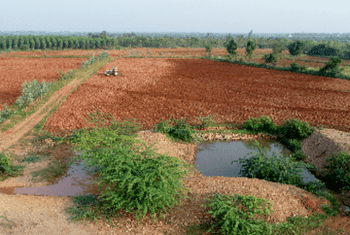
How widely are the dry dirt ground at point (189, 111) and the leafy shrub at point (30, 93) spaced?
2.00 m

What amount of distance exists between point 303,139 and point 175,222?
9.89m

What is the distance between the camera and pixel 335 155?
34.7 ft

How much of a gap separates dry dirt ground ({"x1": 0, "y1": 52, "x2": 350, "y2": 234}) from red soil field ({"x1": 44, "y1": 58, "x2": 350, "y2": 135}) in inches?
2.5

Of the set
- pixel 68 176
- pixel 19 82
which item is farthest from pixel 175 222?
pixel 19 82

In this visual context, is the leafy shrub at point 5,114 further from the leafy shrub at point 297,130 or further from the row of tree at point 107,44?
the row of tree at point 107,44

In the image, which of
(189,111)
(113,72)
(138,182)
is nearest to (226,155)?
(189,111)

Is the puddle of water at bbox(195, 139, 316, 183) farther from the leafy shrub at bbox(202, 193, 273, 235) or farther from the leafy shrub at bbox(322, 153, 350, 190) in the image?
the leafy shrub at bbox(202, 193, 273, 235)

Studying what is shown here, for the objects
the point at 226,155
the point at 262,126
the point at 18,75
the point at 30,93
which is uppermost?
the point at 18,75

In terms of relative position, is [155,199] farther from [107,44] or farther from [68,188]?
[107,44]

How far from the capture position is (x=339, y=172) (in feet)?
31.5

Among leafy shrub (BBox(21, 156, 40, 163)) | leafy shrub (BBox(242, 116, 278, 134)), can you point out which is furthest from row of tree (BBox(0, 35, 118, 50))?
leafy shrub (BBox(242, 116, 278, 134))

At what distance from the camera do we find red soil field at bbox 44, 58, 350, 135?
55.3 feet

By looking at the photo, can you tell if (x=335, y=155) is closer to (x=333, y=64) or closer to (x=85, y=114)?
(x=85, y=114)

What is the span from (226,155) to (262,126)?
144 inches
